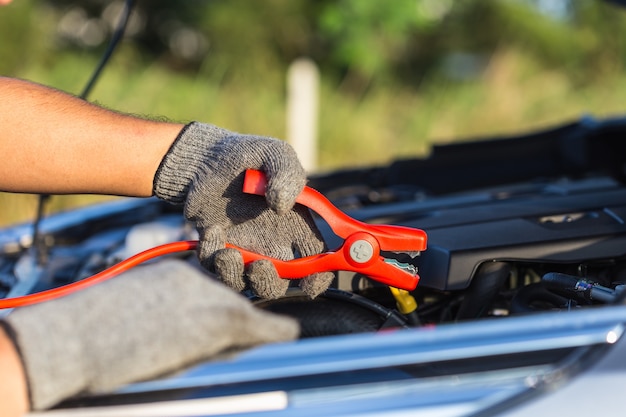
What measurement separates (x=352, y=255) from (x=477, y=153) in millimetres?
1509

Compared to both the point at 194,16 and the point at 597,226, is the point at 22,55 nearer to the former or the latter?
the point at 194,16

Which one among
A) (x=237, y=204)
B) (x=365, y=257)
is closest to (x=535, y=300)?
(x=365, y=257)

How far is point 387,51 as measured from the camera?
1236cm

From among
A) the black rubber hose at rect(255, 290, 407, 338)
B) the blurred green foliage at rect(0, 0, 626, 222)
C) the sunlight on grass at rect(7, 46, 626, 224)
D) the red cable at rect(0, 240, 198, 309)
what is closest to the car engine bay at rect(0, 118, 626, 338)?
the black rubber hose at rect(255, 290, 407, 338)

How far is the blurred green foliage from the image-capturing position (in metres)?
8.26

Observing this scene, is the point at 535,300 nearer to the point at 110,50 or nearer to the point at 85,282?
the point at 85,282

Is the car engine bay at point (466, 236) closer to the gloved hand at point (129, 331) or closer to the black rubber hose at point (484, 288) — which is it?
the black rubber hose at point (484, 288)

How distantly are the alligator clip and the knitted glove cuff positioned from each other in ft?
0.61

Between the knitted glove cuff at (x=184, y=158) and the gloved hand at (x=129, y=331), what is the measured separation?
0.51 meters

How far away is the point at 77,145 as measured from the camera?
65.8 inches

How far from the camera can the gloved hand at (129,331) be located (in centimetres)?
107

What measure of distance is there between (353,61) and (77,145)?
27.8 ft

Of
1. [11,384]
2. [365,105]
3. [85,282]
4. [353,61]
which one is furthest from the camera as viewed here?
[353,61]

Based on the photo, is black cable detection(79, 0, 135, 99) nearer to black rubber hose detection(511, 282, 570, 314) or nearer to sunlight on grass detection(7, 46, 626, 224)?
black rubber hose detection(511, 282, 570, 314)
